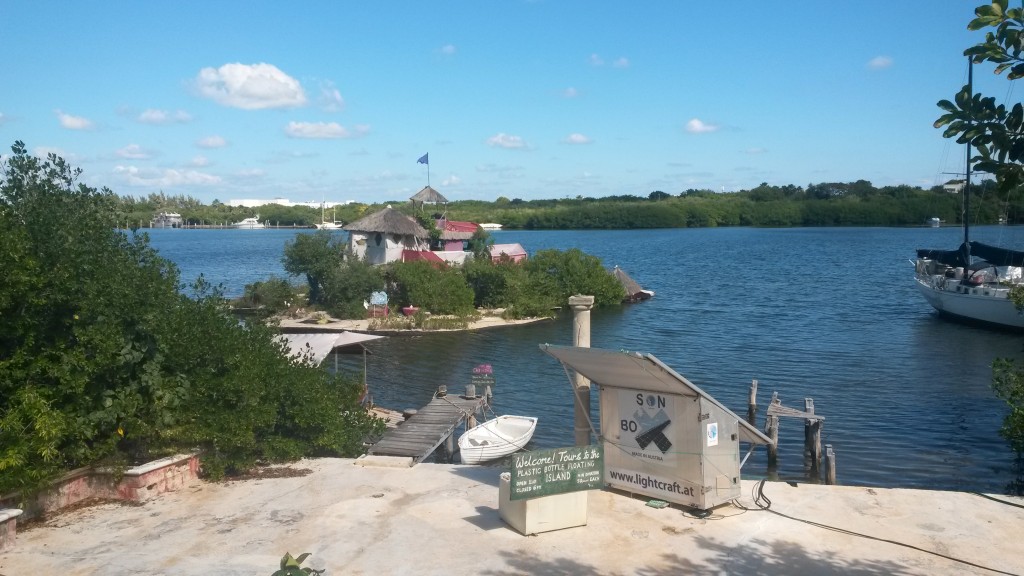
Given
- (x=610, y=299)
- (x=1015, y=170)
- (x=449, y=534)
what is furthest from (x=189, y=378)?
(x=610, y=299)

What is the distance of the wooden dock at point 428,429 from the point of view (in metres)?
19.3

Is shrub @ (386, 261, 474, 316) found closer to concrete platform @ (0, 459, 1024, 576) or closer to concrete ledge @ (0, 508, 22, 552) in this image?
concrete platform @ (0, 459, 1024, 576)

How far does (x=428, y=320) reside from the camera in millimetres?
46781

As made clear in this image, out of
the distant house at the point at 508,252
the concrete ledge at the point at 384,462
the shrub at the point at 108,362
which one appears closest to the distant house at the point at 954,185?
the distant house at the point at 508,252

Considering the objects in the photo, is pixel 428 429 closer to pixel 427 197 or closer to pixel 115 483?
pixel 115 483

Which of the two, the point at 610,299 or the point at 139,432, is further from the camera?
the point at 610,299

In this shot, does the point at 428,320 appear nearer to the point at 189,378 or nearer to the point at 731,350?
the point at 731,350

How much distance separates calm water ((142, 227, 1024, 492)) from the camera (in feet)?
78.0

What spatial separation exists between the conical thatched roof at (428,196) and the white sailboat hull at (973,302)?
115 ft

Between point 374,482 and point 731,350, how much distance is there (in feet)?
100.0

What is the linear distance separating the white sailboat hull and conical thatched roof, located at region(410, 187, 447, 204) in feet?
115

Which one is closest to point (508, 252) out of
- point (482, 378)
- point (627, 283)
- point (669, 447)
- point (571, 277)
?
point (571, 277)

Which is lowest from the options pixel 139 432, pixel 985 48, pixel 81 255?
pixel 139 432

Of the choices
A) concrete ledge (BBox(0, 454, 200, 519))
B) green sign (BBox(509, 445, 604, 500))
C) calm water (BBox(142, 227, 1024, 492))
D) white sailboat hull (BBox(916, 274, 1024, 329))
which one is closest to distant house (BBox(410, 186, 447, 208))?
calm water (BBox(142, 227, 1024, 492))
